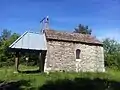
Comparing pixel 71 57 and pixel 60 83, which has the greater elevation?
pixel 71 57

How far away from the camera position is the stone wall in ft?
94.0

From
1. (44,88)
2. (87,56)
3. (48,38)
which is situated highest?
(48,38)

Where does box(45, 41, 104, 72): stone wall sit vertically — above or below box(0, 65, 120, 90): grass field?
above

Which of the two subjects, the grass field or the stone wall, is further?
the stone wall

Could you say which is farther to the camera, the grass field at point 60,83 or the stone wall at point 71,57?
the stone wall at point 71,57

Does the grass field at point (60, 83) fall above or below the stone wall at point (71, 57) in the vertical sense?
below

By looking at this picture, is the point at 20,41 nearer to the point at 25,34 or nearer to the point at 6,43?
the point at 25,34

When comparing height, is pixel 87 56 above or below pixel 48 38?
below

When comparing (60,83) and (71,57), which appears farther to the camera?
(71,57)

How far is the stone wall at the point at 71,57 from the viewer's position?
28.6 metres

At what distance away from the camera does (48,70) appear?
1109 inches

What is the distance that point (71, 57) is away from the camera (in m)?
29.8

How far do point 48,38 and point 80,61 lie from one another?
521cm

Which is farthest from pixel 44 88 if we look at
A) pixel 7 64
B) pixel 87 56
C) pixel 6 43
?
pixel 6 43
